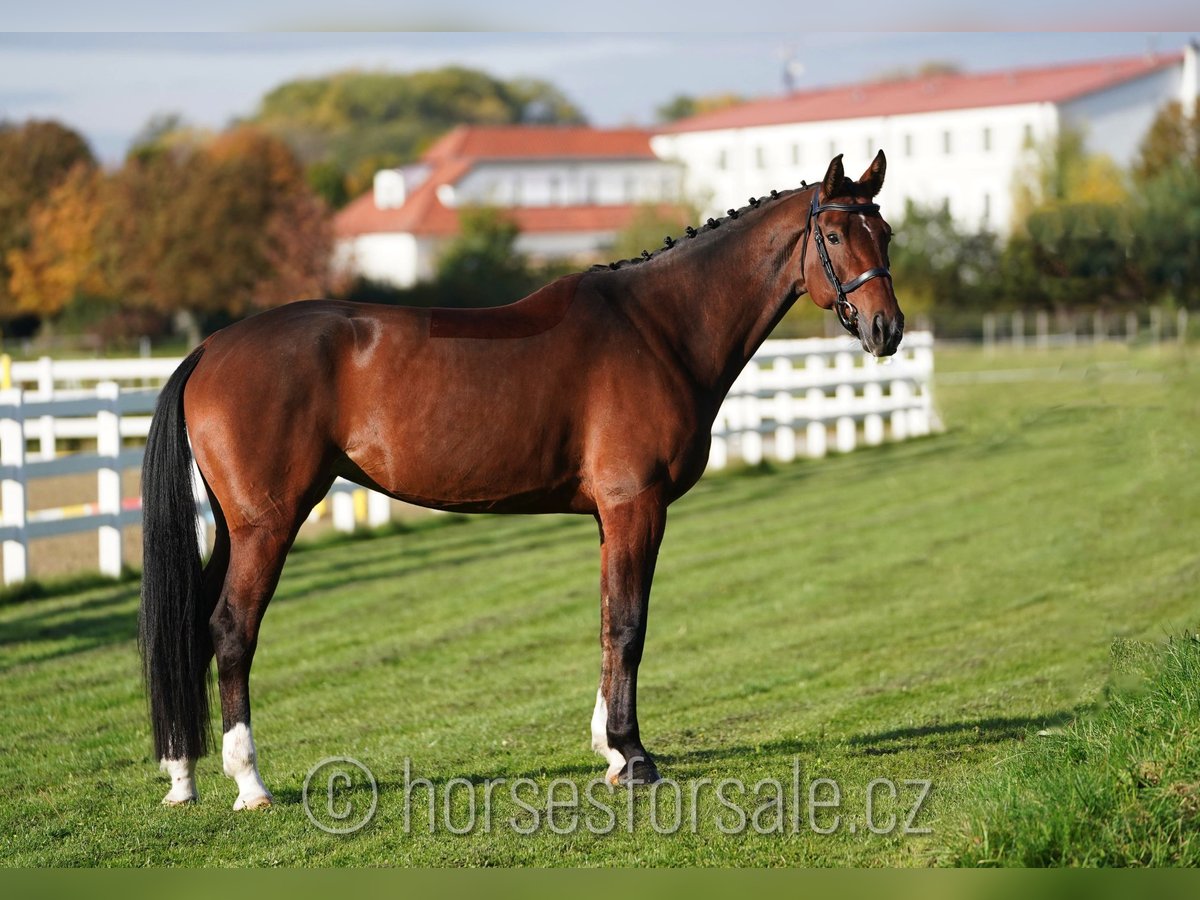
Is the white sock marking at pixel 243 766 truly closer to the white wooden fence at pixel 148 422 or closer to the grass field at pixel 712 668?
the grass field at pixel 712 668

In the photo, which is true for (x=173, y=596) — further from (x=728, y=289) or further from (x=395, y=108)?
(x=395, y=108)

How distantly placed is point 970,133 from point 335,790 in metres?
59.1

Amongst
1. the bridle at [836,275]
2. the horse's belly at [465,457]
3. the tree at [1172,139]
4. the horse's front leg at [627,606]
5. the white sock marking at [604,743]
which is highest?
the tree at [1172,139]

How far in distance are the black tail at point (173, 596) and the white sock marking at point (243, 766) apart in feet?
0.54

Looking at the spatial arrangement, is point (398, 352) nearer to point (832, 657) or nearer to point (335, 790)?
point (335, 790)

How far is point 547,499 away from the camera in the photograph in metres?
5.63

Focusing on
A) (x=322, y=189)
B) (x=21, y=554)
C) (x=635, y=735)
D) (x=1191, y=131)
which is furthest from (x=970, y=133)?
(x=635, y=735)

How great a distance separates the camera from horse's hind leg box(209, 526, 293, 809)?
5.31m

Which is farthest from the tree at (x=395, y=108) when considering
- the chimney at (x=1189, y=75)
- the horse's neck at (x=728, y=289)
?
the horse's neck at (x=728, y=289)

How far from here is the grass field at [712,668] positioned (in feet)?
16.2

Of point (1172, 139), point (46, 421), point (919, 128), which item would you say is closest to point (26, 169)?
point (919, 128)

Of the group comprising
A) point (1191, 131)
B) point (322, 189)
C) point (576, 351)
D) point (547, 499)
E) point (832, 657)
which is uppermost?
point (322, 189)

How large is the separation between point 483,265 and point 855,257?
4449 centimetres

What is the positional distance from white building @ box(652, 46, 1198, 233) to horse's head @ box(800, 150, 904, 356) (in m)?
40.3
